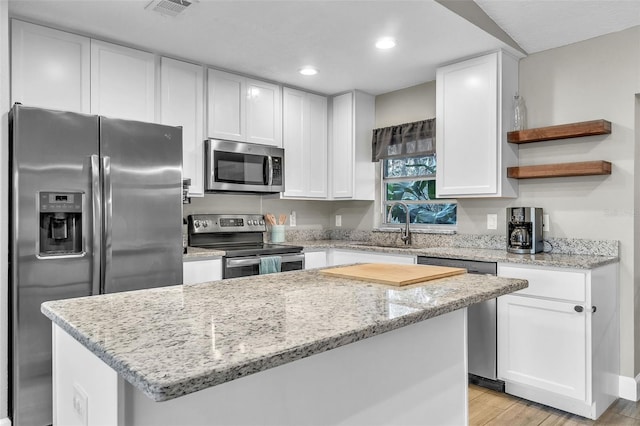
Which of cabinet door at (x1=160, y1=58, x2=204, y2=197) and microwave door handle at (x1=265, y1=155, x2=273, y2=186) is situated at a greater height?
cabinet door at (x1=160, y1=58, x2=204, y2=197)

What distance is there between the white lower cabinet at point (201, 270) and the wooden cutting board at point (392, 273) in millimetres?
1386

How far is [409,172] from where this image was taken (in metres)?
4.25

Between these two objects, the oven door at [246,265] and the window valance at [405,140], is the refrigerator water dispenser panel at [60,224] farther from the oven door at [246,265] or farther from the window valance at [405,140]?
the window valance at [405,140]

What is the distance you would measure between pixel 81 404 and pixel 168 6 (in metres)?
2.18

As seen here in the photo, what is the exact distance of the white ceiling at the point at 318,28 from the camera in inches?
99.3

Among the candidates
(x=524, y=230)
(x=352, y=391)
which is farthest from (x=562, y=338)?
(x=352, y=391)

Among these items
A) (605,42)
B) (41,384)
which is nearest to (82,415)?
(41,384)

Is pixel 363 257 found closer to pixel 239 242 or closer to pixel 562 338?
pixel 239 242

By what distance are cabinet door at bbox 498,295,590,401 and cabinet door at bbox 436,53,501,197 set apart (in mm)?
919

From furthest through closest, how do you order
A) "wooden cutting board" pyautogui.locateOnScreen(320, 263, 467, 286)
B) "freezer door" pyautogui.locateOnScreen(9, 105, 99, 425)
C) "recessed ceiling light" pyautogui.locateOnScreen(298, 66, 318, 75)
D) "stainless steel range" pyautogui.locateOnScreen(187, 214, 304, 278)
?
"recessed ceiling light" pyautogui.locateOnScreen(298, 66, 318, 75) < "stainless steel range" pyautogui.locateOnScreen(187, 214, 304, 278) < "freezer door" pyautogui.locateOnScreen(9, 105, 99, 425) < "wooden cutting board" pyautogui.locateOnScreen(320, 263, 467, 286)

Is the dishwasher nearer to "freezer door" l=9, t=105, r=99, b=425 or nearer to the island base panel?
the island base panel

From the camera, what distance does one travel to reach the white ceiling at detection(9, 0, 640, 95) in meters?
2.52

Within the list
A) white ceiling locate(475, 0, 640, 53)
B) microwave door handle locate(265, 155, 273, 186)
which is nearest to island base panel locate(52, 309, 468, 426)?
white ceiling locate(475, 0, 640, 53)

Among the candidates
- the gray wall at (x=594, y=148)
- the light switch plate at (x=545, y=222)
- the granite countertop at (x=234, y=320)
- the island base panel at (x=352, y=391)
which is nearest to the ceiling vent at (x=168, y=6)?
the granite countertop at (x=234, y=320)
